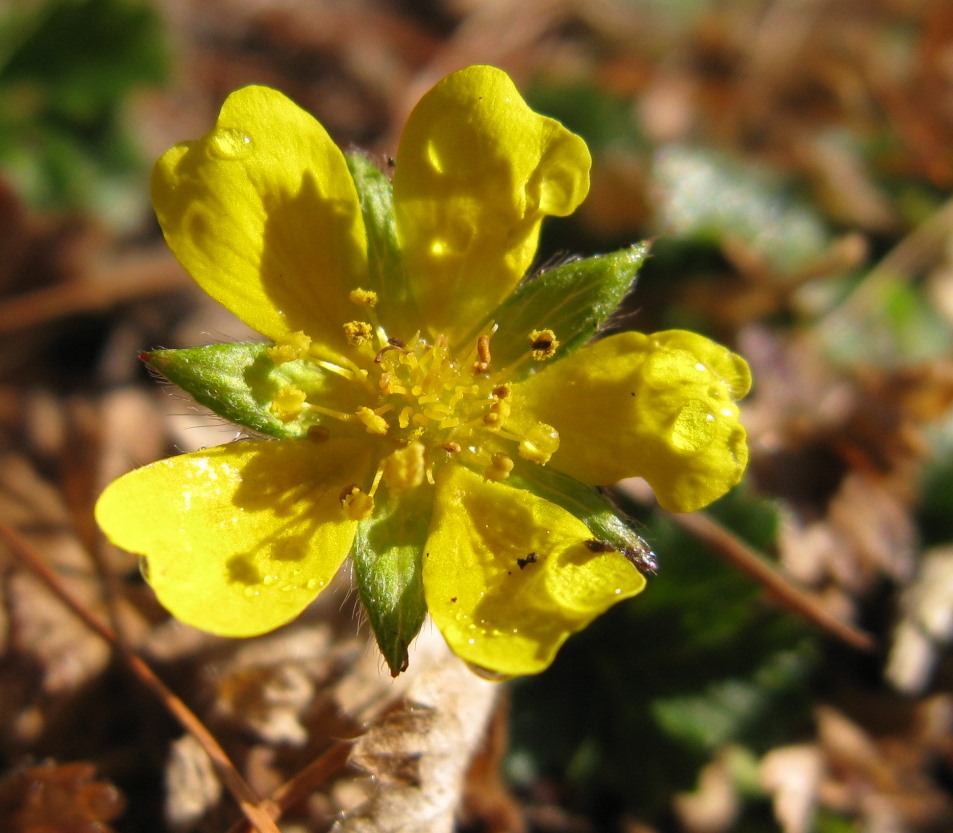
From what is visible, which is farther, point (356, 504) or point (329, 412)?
point (329, 412)

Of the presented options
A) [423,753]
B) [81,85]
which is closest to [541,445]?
[423,753]

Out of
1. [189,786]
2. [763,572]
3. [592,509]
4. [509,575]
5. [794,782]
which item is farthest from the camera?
[794,782]

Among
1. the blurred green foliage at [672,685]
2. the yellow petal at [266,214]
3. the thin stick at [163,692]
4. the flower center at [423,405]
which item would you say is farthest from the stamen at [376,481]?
the blurred green foliage at [672,685]

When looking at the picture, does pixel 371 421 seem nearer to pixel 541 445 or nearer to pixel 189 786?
pixel 541 445

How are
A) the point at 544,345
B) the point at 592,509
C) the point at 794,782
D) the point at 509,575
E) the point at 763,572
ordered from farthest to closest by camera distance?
1. the point at 794,782
2. the point at 763,572
3. the point at 544,345
4. the point at 592,509
5. the point at 509,575

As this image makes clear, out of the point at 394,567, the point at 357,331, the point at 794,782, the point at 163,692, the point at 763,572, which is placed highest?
the point at 357,331

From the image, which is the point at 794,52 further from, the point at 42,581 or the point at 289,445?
the point at 42,581

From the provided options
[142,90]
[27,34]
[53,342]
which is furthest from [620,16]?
[53,342]
